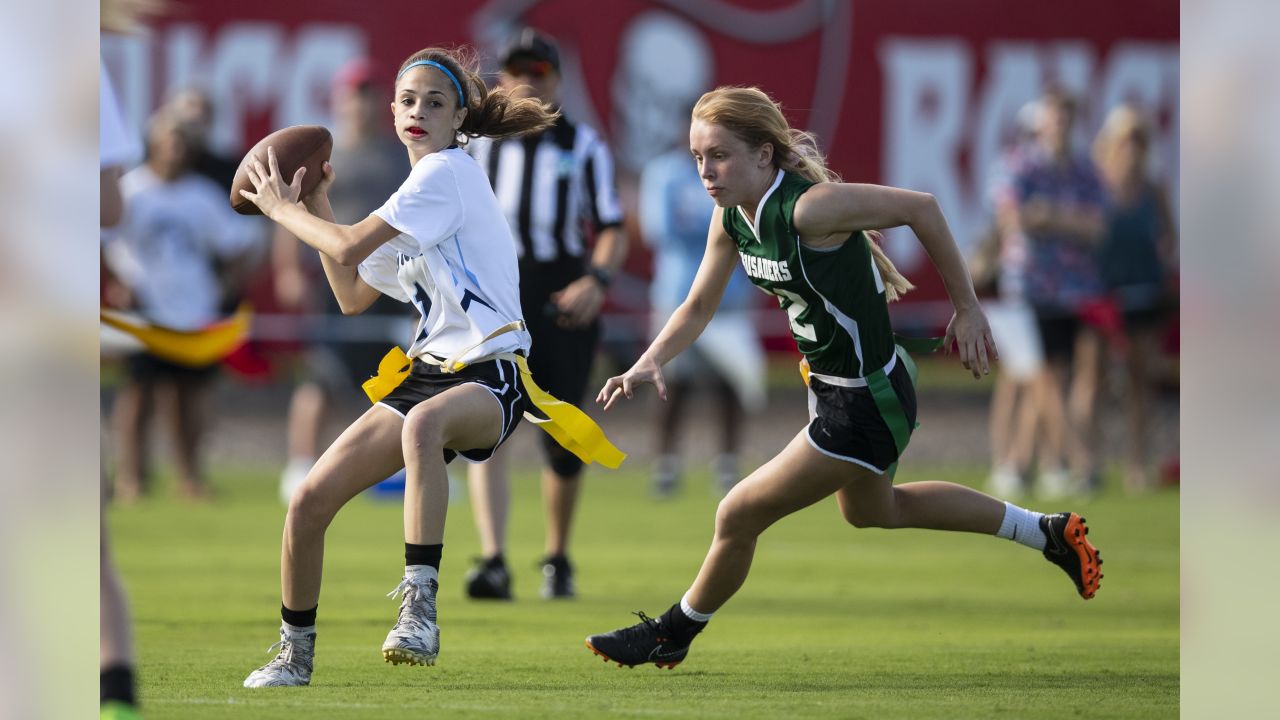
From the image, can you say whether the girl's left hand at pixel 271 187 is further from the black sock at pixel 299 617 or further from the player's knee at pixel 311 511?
the black sock at pixel 299 617

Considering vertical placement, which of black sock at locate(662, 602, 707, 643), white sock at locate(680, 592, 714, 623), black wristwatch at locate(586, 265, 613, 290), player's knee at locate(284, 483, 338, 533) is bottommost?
black sock at locate(662, 602, 707, 643)

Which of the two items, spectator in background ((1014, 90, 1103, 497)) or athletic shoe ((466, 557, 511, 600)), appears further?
spectator in background ((1014, 90, 1103, 497))

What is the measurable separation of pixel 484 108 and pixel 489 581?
109 inches

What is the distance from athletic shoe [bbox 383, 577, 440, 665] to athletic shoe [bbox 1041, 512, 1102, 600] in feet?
6.92

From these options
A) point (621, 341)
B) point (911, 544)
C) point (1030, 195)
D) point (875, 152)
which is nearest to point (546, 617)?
point (911, 544)

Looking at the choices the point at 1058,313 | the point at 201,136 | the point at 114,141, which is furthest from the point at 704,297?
the point at 201,136

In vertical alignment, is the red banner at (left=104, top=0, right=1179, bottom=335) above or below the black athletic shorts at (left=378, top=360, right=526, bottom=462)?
above

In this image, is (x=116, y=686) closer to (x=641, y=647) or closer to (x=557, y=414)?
(x=557, y=414)

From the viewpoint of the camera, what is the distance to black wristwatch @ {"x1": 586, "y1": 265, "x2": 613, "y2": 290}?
7.74m

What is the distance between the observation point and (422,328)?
210 inches

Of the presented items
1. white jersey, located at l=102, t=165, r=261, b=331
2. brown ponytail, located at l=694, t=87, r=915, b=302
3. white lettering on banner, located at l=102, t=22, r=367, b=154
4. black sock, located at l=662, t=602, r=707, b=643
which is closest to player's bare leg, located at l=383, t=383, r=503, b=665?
black sock, located at l=662, t=602, r=707, b=643

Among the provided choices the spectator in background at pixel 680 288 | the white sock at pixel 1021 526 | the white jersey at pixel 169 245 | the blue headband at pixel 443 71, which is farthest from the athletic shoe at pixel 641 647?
the white jersey at pixel 169 245

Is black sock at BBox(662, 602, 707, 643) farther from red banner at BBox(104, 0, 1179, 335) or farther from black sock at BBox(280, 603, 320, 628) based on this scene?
red banner at BBox(104, 0, 1179, 335)
